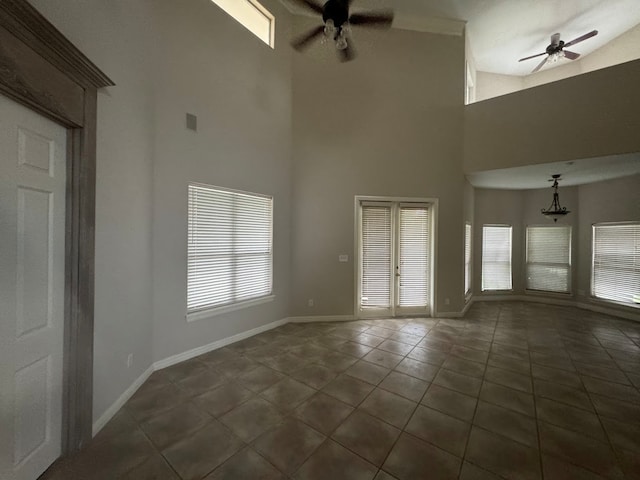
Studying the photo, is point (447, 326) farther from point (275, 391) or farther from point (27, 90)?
point (27, 90)

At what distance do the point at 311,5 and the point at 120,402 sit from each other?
405cm

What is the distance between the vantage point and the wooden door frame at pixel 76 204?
1.49m

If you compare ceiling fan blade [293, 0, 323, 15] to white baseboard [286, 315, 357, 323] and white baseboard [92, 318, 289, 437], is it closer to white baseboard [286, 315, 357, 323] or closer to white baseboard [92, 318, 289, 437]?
white baseboard [92, 318, 289, 437]

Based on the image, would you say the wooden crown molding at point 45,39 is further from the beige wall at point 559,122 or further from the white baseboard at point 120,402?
the beige wall at point 559,122

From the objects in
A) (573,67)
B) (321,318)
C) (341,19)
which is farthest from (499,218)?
(341,19)

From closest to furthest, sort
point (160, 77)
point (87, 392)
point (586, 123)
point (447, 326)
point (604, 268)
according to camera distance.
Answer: point (87, 392) → point (160, 77) → point (586, 123) → point (447, 326) → point (604, 268)

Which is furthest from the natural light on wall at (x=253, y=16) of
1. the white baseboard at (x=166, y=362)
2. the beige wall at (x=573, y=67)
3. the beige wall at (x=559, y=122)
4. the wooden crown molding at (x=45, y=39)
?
the beige wall at (x=573, y=67)

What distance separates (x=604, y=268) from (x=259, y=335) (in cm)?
709

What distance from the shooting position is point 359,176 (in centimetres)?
459

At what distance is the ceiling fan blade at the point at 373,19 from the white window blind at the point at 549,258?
247 inches

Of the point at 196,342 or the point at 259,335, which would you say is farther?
the point at 259,335

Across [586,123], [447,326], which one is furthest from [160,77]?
[586,123]

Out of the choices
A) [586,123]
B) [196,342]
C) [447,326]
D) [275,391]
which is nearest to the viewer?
[275,391]

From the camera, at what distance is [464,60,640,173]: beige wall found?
11.4ft
